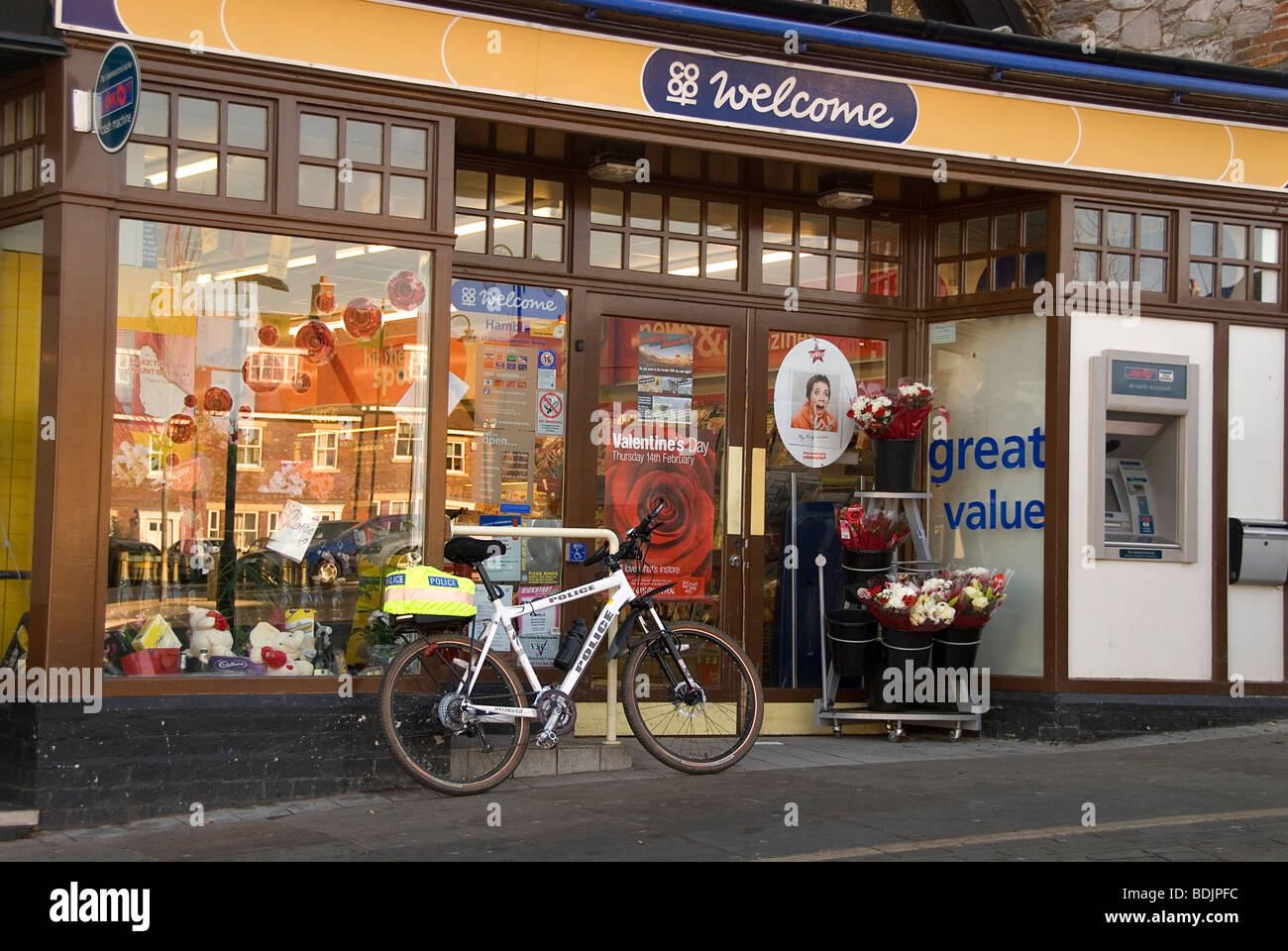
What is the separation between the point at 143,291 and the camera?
712 centimetres

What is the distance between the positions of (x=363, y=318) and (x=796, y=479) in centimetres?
327

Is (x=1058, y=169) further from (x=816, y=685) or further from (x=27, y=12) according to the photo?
(x=27, y=12)

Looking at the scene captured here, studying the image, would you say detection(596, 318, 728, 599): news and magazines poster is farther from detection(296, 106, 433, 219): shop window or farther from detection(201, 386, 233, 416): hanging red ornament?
detection(201, 386, 233, 416): hanging red ornament

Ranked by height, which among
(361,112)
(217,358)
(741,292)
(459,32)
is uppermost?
(459,32)

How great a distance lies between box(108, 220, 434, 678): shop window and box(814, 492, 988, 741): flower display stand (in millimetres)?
3094

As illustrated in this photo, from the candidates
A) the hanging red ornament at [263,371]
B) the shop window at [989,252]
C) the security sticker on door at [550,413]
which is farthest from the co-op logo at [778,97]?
the hanging red ornament at [263,371]

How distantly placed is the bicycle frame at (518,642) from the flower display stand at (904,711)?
7.11 ft

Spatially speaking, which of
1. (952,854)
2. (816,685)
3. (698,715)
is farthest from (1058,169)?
(952,854)

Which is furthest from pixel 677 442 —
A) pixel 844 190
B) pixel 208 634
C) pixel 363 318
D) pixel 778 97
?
pixel 208 634

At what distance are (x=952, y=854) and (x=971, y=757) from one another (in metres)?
2.89

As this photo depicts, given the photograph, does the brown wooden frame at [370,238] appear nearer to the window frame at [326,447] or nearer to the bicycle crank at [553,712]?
the window frame at [326,447]

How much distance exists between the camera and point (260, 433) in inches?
295

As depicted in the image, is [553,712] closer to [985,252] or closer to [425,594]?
[425,594]

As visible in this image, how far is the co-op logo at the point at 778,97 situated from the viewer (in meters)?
8.29
